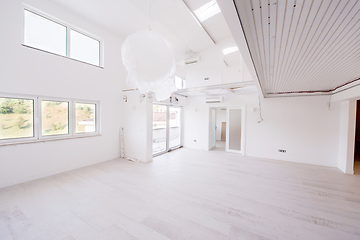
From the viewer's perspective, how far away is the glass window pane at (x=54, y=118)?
330cm

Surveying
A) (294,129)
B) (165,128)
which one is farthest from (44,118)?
(294,129)

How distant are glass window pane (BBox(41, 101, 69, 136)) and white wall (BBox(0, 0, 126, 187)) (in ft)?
0.93

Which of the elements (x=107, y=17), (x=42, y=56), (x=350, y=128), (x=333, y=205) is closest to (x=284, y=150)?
(x=350, y=128)

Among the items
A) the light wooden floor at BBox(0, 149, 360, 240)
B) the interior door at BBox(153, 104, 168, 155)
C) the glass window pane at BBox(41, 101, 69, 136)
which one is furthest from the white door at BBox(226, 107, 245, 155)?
the glass window pane at BBox(41, 101, 69, 136)

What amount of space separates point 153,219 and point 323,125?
17.7 feet

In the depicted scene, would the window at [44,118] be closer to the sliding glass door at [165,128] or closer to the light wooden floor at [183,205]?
the light wooden floor at [183,205]

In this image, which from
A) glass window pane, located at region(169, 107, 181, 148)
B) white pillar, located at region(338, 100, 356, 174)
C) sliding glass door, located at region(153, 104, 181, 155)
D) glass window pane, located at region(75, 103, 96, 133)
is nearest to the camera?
white pillar, located at region(338, 100, 356, 174)

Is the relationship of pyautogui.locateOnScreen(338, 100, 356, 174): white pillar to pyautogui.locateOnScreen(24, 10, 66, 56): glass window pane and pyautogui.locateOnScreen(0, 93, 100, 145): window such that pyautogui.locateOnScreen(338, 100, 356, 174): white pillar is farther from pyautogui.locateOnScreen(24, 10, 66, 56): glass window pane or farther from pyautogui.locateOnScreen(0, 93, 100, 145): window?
pyautogui.locateOnScreen(24, 10, 66, 56): glass window pane

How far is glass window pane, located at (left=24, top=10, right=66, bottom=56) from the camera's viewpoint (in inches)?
118

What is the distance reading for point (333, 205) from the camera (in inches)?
89.6

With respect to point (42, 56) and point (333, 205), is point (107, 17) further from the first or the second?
point (333, 205)

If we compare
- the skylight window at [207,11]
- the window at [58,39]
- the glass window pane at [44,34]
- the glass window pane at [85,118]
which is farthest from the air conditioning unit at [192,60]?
the glass window pane at [44,34]

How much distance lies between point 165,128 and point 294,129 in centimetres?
446

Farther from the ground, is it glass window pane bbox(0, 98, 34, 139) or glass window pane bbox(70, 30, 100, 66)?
glass window pane bbox(70, 30, 100, 66)
